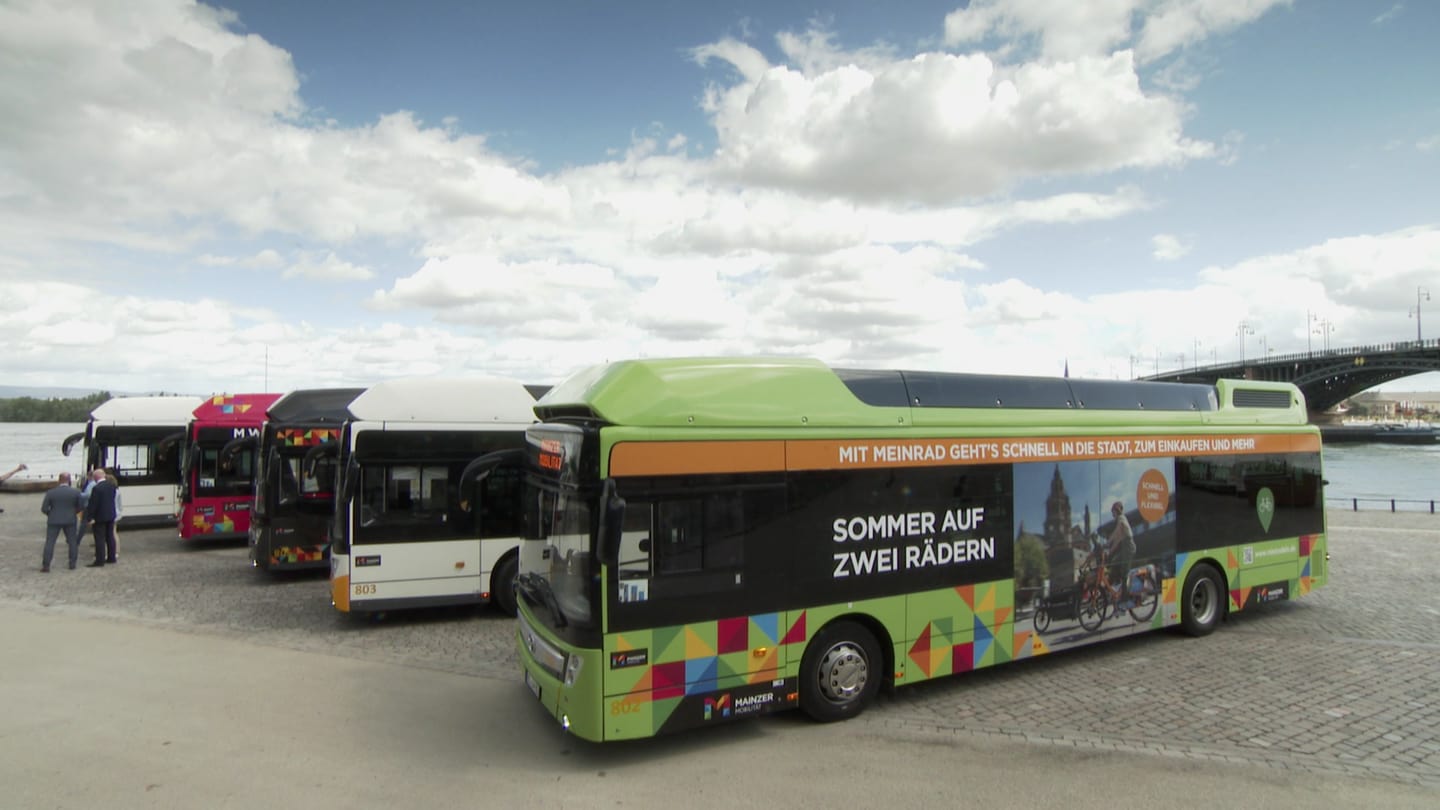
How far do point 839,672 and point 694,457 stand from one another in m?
2.43

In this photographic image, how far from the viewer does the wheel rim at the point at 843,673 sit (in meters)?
7.03

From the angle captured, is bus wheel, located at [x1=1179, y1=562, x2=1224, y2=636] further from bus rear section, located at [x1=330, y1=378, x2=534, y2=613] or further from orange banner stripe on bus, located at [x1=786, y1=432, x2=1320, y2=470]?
bus rear section, located at [x1=330, y1=378, x2=534, y2=613]

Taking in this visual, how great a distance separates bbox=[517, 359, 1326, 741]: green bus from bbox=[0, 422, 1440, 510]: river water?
26545 millimetres

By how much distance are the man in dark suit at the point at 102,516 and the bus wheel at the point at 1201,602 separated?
717 inches

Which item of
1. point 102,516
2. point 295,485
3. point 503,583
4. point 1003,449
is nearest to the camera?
point 1003,449

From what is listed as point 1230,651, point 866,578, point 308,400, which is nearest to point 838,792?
point 866,578

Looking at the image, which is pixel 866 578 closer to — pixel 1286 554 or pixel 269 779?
pixel 269 779

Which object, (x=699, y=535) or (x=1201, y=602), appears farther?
(x=1201, y=602)

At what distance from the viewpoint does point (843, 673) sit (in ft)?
23.2

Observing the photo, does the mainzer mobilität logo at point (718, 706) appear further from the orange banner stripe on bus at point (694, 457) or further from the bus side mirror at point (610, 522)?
the orange banner stripe on bus at point (694, 457)

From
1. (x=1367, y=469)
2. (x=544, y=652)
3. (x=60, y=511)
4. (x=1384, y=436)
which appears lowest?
(x=1367, y=469)

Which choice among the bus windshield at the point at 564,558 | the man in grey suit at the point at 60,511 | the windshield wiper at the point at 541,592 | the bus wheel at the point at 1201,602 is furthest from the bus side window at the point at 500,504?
the man in grey suit at the point at 60,511

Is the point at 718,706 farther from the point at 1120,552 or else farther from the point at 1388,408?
the point at 1388,408

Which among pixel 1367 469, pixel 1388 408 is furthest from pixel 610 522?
pixel 1388 408
